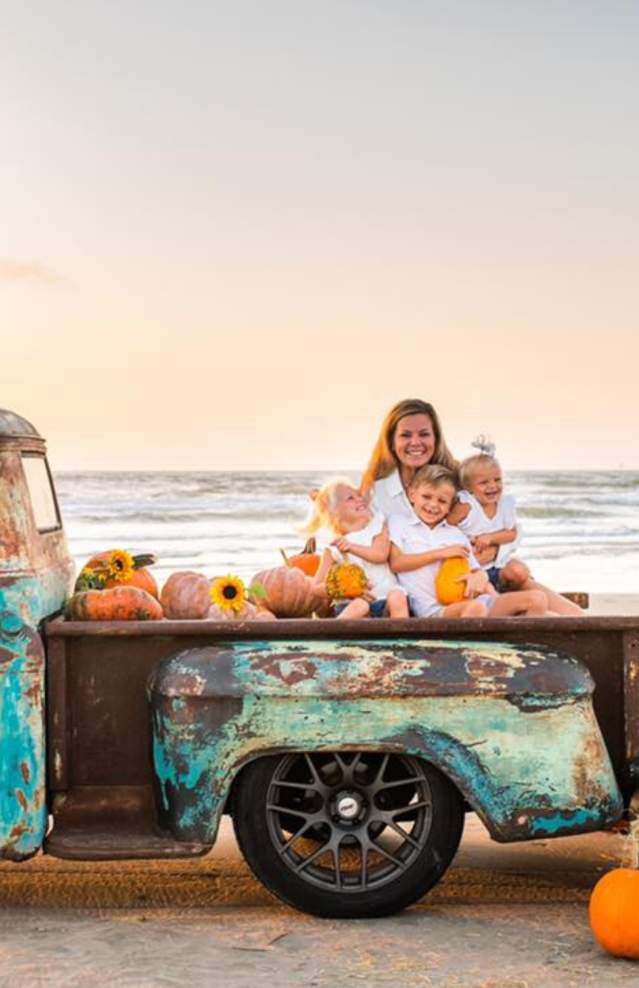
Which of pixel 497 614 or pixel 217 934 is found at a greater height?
pixel 497 614

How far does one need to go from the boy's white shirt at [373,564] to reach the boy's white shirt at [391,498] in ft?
0.49

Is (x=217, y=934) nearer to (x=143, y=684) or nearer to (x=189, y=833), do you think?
(x=189, y=833)

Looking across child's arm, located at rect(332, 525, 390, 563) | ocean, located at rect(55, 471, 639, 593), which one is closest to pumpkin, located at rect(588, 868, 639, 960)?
child's arm, located at rect(332, 525, 390, 563)

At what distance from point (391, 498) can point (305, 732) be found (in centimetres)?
218

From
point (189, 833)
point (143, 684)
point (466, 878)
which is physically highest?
point (143, 684)

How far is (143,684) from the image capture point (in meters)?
5.33

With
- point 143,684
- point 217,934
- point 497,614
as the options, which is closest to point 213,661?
point 143,684

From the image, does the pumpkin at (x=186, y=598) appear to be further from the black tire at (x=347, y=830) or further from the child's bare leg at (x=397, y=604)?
the child's bare leg at (x=397, y=604)

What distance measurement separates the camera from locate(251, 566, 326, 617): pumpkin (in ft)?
19.6

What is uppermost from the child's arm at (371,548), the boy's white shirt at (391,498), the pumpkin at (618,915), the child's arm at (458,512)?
the boy's white shirt at (391,498)

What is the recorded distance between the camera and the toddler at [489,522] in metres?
7.03

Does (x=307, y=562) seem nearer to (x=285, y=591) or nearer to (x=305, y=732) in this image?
(x=285, y=591)

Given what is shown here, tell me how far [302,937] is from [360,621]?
110 centimetres

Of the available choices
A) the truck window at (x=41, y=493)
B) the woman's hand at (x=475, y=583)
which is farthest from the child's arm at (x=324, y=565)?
the truck window at (x=41, y=493)
